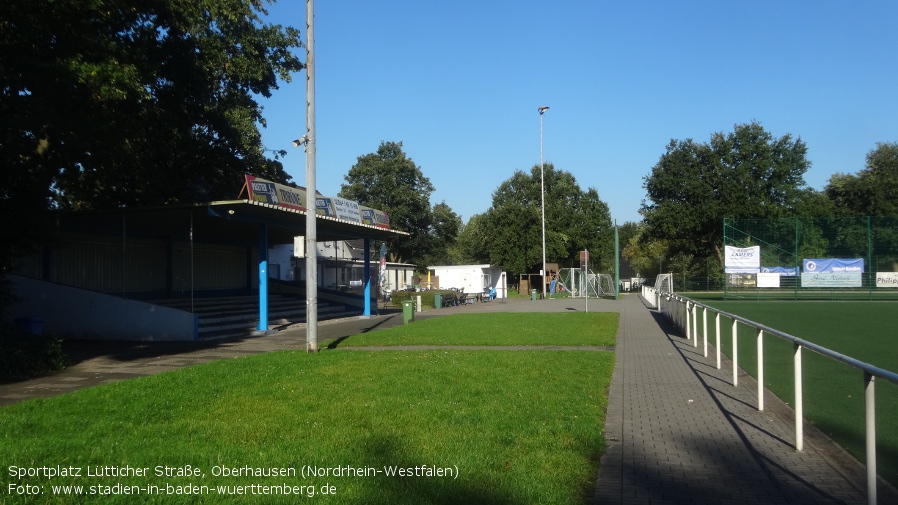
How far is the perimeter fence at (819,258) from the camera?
4025 cm

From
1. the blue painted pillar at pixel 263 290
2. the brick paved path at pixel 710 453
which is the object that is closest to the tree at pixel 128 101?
the blue painted pillar at pixel 263 290

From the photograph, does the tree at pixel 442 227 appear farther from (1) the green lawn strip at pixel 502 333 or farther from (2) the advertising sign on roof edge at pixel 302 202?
(1) the green lawn strip at pixel 502 333

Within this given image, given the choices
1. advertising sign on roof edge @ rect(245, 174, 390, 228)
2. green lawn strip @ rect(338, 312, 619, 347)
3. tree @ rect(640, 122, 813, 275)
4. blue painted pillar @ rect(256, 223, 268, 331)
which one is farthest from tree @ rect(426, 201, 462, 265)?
blue painted pillar @ rect(256, 223, 268, 331)

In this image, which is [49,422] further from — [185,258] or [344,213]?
[185,258]

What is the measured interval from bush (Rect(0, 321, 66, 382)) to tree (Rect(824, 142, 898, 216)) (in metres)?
65.8

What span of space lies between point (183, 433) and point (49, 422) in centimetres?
180

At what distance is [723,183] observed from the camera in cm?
6000

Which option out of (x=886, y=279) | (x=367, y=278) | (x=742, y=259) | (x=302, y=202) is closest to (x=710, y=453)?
(x=302, y=202)

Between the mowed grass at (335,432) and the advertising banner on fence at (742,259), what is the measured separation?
110 ft

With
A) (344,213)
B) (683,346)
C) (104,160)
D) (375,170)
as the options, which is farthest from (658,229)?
(104,160)

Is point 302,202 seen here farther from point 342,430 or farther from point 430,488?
point 430,488

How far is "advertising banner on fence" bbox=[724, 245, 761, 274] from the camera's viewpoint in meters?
41.6

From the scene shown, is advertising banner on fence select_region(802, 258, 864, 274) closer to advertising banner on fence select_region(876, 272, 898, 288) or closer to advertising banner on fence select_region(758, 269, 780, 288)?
advertising banner on fence select_region(876, 272, 898, 288)

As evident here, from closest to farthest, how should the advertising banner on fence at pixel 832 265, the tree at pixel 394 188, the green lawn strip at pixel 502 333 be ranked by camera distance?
the green lawn strip at pixel 502 333, the advertising banner on fence at pixel 832 265, the tree at pixel 394 188
